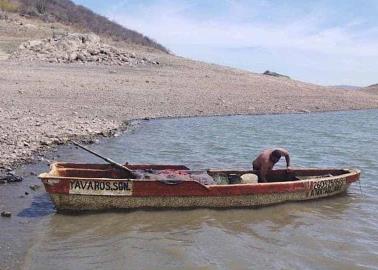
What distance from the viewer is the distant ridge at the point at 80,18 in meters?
48.2

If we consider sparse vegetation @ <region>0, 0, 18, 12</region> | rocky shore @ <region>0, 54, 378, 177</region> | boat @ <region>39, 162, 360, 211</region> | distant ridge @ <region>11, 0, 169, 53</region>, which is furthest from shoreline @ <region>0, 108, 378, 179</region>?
sparse vegetation @ <region>0, 0, 18, 12</region>

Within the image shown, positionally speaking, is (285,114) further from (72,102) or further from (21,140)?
(21,140)

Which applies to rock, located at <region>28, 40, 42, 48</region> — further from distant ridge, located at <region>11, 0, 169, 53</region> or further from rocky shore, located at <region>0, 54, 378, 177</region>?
distant ridge, located at <region>11, 0, 169, 53</region>

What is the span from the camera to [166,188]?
1019 centimetres

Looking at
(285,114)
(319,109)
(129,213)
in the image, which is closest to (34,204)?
(129,213)

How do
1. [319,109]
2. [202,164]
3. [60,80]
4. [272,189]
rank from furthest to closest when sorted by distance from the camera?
1. [319,109]
2. [60,80]
3. [202,164]
4. [272,189]

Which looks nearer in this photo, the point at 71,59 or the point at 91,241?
the point at 91,241

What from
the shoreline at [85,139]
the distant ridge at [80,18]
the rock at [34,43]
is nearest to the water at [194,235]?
the shoreline at [85,139]

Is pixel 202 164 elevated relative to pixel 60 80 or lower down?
lower down

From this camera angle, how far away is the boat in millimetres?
9859

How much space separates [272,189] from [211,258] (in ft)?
10.7

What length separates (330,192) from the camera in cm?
1178

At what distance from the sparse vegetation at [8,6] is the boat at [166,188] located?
130 ft

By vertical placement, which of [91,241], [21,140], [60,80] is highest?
[60,80]
